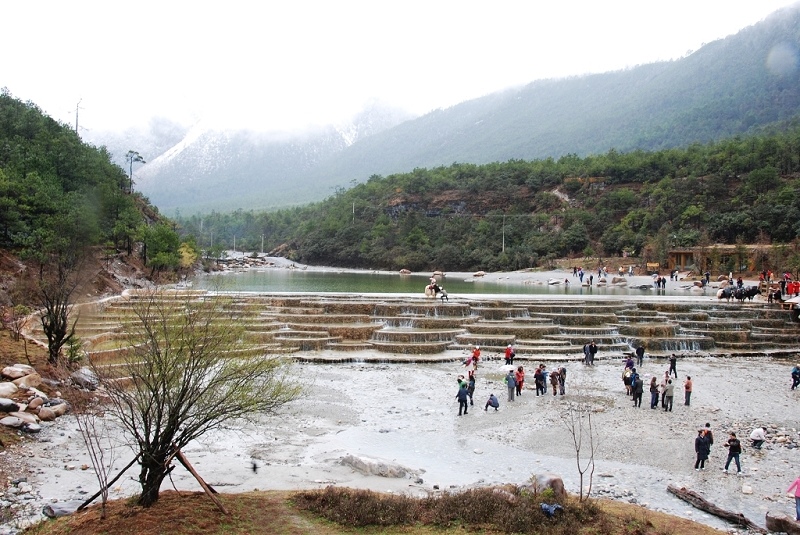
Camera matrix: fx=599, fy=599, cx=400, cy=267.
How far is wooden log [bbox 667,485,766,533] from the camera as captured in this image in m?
11.5

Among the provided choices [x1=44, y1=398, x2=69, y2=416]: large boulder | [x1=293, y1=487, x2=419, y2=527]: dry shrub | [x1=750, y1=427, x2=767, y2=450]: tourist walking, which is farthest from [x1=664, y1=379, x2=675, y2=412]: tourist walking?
[x1=44, y1=398, x2=69, y2=416]: large boulder

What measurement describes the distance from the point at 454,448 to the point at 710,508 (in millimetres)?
6286

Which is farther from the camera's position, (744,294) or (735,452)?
(744,294)

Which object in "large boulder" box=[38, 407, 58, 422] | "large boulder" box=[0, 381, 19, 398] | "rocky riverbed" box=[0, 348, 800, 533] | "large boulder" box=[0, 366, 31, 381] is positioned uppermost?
"large boulder" box=[0, 366, 31, 381]

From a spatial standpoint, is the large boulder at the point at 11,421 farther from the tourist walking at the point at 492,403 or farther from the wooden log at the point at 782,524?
the wooden log at the point at 782,524

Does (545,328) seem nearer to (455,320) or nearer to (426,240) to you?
(455,320)

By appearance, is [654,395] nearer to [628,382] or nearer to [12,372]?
[628,382]

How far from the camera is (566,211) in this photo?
99.6 meters

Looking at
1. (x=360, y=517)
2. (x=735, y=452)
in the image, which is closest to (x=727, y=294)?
(x=735, y=452)

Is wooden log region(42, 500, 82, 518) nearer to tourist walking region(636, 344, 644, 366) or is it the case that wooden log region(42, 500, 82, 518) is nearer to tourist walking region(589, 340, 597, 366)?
tourist walking region(589, 340, 597, 366)

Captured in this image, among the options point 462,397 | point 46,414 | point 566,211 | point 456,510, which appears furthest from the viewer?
point 566,211

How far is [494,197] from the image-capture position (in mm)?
116875

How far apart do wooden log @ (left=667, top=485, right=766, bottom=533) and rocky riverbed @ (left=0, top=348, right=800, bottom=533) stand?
0.77ft

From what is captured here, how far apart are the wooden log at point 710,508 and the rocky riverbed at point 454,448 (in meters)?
0.24
